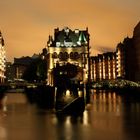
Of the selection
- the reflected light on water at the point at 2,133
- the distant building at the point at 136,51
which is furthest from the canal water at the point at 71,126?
the distant building at the point at 136,51

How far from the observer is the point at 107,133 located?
48.5 metres

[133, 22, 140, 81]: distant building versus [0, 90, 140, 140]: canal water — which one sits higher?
[133, 22, 140, 81]: distant building

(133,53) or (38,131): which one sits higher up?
(133,53)

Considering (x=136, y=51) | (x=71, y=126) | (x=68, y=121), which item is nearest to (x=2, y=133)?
(x=71, y=126)

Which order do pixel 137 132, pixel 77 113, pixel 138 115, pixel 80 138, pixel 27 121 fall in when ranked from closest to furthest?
pixel 80 138 → pixel 137 132 → pixel 27 121 → pixel 138 115 → pixel 77 113

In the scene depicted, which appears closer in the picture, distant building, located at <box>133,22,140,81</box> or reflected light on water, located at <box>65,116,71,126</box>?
reflected light on water, located at <box>65,116,71,126</box>

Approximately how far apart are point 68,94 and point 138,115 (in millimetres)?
11622

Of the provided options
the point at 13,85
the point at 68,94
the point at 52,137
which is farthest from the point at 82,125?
the point at 13,85

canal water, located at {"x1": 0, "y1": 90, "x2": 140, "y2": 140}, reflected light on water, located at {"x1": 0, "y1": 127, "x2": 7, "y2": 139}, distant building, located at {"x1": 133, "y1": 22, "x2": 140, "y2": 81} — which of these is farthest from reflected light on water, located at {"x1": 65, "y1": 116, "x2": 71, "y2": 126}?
distant building, located at {"x1": 133, "y1": 22, "x2": 140, "y2": 81}

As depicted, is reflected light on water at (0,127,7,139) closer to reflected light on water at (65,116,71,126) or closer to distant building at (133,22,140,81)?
reflected light on water at (65,116,71,126)

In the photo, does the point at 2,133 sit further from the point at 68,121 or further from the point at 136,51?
the point at 136,51

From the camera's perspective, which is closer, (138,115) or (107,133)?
(107,133)

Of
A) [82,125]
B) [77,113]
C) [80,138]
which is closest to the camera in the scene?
[80,138]

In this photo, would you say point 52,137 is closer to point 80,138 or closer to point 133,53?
point 80,138
